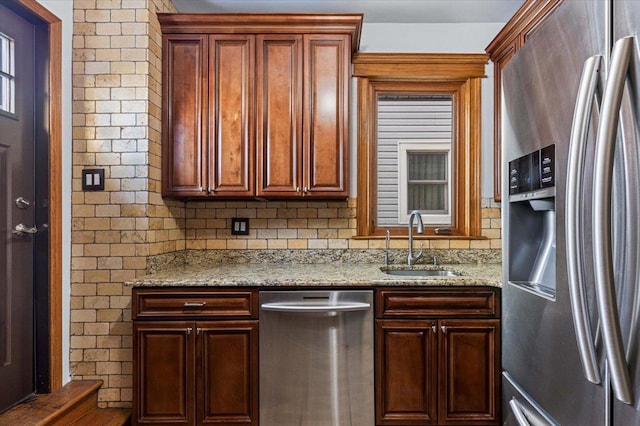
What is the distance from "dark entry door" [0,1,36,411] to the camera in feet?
6.45

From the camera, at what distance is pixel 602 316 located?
2.84 ft

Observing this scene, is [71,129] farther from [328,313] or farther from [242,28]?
[328,313]

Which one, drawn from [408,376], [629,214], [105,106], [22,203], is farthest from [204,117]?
[629,214]

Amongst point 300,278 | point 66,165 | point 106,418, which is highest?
point 66,165

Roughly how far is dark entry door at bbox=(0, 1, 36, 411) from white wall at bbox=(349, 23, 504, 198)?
6.22 feet

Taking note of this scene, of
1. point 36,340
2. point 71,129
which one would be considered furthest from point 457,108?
point 36,340

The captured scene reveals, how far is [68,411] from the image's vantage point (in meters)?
2.00

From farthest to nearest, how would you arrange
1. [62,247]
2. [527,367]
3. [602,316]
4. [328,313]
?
1. [62,247]
2. [328,313]
3. [527,367]
4. [602,316]

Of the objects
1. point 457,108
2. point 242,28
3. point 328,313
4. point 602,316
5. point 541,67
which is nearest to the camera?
point 602,316

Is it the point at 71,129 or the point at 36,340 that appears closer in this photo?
the point at 36,340

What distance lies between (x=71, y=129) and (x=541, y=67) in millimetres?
2349

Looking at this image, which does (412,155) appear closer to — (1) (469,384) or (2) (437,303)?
(2) (437,303)

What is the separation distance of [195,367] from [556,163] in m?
1.83

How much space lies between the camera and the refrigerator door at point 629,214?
840 mm
